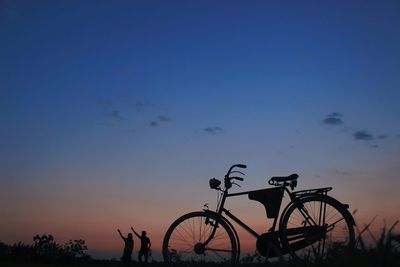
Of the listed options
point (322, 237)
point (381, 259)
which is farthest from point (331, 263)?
point (322, 237)

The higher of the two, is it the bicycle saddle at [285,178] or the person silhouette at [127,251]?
the bicycle saddle at [285,178]

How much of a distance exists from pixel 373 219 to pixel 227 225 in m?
3.77

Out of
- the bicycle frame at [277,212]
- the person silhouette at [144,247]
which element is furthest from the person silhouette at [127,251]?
the bicycle frame at [277,212]

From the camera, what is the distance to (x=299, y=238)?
27.4 ft

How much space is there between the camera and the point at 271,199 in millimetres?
8492

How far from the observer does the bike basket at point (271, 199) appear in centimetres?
848

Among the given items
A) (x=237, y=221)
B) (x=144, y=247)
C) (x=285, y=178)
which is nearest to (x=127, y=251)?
(x=144, y=247)

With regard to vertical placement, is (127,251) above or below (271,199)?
below

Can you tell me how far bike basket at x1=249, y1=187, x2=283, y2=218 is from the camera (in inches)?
334

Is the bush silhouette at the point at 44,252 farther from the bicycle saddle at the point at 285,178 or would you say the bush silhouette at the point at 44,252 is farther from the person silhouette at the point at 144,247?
the bicycle saddle at the point at 285,178

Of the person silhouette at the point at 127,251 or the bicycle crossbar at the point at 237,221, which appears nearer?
the bicycle crossbar at the point at 237,221

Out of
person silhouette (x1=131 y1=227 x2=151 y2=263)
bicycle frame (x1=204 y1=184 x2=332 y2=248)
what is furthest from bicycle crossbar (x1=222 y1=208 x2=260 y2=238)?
person silhouette (x1=131 y1=227 x2=151 y2=263)

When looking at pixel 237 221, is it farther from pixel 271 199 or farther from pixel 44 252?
pixel 44 252

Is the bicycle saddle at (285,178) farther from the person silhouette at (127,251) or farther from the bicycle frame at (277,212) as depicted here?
the person silhouette at (127,251)
